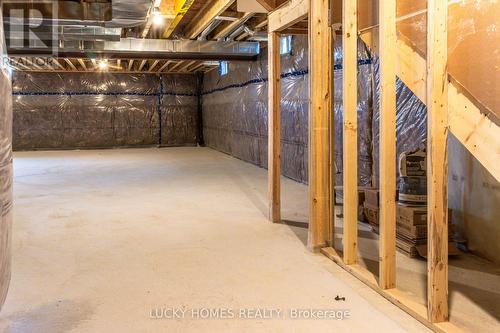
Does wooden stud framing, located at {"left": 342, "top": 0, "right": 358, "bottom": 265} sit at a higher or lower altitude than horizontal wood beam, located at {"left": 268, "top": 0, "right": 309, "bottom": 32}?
lower

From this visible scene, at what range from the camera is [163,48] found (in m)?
7.93

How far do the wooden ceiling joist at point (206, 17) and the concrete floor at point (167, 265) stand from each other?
2.15 metres

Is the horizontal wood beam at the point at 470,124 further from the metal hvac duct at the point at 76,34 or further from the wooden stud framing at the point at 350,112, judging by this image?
the metal hvac duct at the point at 76,34

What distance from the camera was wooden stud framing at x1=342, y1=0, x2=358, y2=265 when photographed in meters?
2.84

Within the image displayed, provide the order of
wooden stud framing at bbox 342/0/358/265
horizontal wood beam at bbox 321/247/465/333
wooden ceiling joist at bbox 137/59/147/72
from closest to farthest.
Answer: horizontal wood beam at bbox 321/247/465/333, wooden stud framing at bbox 342/0/358/265, wooden ceiling joist at bbox 137/59/147/72

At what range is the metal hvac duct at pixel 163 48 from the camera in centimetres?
784

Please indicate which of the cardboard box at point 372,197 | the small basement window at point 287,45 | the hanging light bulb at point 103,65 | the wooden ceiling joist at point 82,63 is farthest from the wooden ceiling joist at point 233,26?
the hanging light bulb at point 103,65

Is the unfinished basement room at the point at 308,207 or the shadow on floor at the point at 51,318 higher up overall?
the unfinished basement room at the point at 308,207

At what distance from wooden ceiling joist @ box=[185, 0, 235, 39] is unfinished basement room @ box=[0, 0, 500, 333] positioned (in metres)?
0.04

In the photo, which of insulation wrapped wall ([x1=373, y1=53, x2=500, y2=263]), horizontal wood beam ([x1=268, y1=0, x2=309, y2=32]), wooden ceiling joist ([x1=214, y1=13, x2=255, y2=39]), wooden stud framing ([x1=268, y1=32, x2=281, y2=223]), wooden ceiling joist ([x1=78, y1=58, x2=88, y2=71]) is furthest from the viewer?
wooden ceiling joist ([x1=78, y1=58, x2=88, y2=71])

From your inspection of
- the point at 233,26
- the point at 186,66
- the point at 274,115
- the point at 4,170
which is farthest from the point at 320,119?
the point at 186,66

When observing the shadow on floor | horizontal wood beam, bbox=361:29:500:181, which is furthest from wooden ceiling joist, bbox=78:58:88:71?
horizontal wood beam, bbox=361:29:500:181

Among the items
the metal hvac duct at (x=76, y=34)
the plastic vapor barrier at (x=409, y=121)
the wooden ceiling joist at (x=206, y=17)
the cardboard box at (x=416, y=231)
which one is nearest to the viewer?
the cardboard box at (x=416, y=231)

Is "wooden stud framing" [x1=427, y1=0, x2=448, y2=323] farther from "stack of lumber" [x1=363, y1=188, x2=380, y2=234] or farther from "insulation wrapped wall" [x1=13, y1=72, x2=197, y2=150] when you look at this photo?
"insulation wrapped wall" [x1=13, y1=72, x2=197, y2=150]
